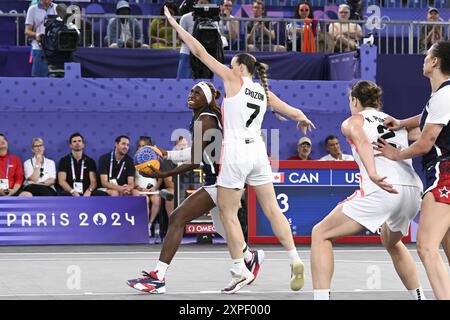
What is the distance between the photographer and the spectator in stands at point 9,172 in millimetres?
18062

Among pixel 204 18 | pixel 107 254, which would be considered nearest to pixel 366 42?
pixel 204 18

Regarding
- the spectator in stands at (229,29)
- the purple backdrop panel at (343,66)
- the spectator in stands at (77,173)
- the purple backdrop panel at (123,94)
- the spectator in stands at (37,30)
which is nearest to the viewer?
the spectator in stands at (77,173)

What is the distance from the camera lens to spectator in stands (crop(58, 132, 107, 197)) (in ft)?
60.4

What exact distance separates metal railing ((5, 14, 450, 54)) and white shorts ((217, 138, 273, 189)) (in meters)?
10.1

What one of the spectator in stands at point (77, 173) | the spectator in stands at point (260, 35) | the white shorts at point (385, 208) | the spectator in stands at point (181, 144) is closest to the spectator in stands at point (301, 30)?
the spectator in stands at point (260, 35)

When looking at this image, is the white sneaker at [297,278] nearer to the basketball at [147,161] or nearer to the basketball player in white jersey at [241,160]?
the basketball player in white jersey at [241,160]

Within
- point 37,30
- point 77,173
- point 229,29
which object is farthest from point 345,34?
point 77,173

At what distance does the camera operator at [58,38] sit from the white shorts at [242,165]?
8.62 metres

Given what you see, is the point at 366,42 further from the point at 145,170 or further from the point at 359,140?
the point at 359,140

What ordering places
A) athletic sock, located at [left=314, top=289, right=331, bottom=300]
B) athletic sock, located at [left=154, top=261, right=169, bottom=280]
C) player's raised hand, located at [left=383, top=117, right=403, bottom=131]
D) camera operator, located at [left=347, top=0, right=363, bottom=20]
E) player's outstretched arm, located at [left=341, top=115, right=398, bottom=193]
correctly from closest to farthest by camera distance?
1. player's outstretched arm, located at [left=341, top=115, right=398, bottom=193]
2. athletic sock, located at [left=314, top=289, right=331, bottom=300]
3. player's raised hand, located at [left=383, top=117, right=403, bottom=131]
4. athletic sock, located at [left=154, top=261, right=169, bottom=280]
5. camera operator, located at [left=347, top=0, right=363, bottom=20]

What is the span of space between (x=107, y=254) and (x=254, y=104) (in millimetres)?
5516

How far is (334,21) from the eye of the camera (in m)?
21.6

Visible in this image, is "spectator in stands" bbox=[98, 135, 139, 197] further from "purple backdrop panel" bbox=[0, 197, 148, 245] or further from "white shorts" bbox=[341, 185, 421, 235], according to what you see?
"white shorts" bbox=[341, 185, 421, 235]

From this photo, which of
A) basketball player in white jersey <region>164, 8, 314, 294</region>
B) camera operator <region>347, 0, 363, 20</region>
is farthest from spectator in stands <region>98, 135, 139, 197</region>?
basketball player in white jersey <region>164, 8, 314, 294</region>
